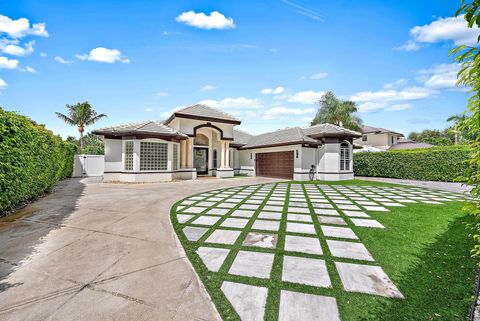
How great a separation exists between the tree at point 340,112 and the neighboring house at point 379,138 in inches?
171

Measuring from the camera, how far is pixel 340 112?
2802cm

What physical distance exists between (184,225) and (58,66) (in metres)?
11.8

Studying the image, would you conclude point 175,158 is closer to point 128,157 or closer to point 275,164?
point 128,157

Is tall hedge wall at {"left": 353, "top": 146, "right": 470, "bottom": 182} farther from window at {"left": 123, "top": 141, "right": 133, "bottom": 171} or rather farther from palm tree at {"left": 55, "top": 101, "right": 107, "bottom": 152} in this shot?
palm tree at {"left": 55, "top": 101, "right": 107, "bottom": 152}

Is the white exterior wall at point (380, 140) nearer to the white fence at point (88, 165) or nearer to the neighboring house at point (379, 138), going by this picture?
the neighboring house at point (379, 138)

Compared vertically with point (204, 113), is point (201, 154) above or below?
below

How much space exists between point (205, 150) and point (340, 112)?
19.2 metres

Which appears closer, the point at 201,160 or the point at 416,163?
the point at 416,163

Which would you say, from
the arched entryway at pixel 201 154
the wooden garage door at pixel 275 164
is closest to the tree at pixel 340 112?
the wooden garage door at pixel 275 164

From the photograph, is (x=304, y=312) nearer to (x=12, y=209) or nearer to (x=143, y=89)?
(x=12, y=209)

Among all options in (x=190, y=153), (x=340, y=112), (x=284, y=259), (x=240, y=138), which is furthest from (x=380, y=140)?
(x=284, y=259)

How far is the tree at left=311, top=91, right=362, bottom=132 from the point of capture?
28.2 meters

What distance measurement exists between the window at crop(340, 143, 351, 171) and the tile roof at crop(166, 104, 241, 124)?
9.14m

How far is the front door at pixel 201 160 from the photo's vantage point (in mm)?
20391
